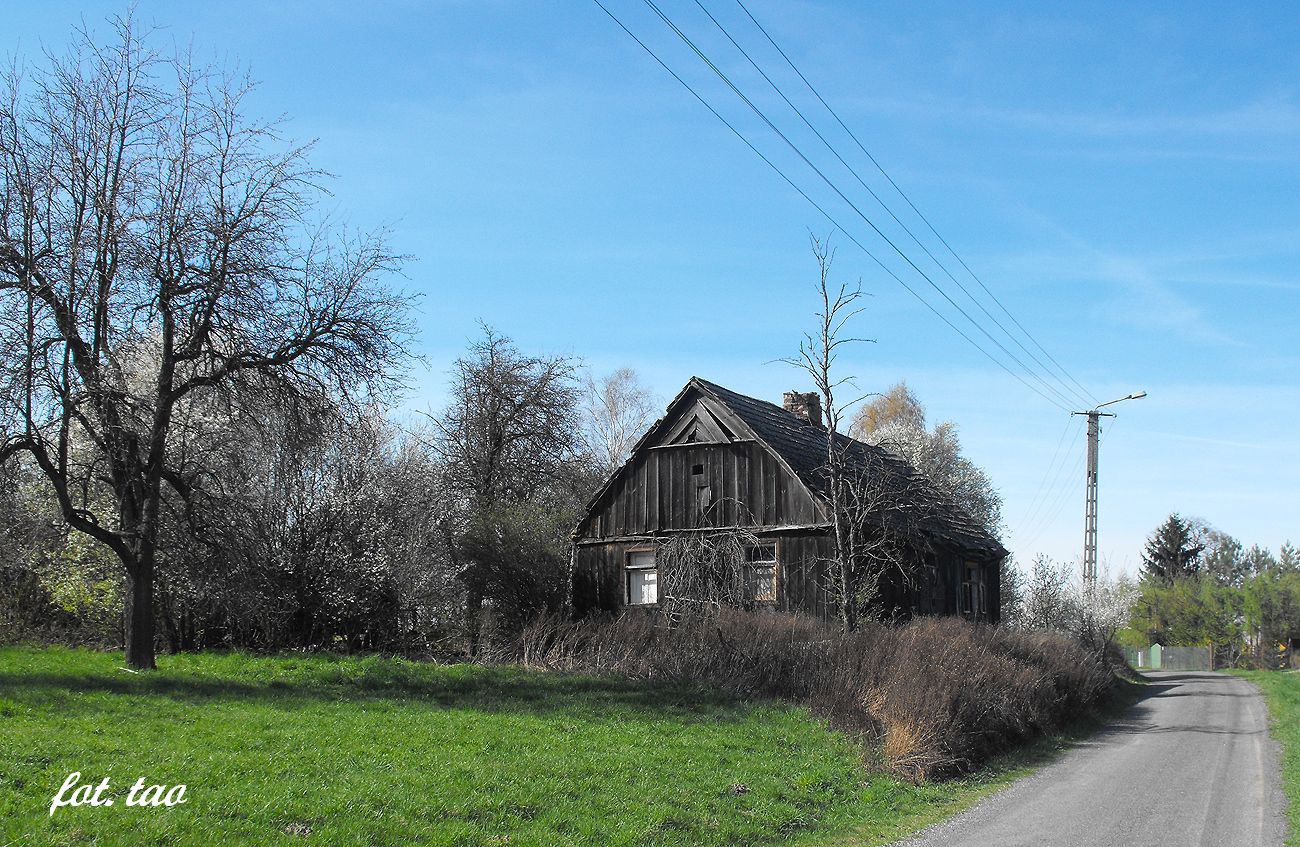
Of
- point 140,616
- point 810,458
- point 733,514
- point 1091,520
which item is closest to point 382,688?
point 140,616

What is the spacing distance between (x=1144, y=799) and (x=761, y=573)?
12715 millimetres

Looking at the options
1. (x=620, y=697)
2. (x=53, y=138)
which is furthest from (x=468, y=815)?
(x=53, y=138)

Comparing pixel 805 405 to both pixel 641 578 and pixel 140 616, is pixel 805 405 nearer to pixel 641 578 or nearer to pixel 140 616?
pixel 641 578

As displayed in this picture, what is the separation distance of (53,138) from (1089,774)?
58.4 ft

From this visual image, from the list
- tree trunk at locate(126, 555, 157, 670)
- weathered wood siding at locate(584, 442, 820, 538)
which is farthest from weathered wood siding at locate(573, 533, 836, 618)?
tree trunk at locate(126, 555, 157, 670)

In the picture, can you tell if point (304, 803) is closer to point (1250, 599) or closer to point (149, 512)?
point (149, 512)

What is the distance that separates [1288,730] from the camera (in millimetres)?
19453

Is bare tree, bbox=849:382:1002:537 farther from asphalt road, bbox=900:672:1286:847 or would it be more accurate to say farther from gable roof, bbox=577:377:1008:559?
asphalt road, bbox=900:672:1286:847

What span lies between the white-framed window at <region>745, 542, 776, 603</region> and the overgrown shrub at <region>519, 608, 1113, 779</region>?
2.43m

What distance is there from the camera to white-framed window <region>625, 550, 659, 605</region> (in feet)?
84.0

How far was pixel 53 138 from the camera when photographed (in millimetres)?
15148

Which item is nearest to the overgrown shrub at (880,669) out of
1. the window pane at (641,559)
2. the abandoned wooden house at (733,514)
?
the abandoned wooden house at (733,514)

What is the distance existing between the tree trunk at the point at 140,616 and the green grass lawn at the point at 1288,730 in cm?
1551

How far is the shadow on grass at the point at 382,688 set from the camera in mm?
13010
